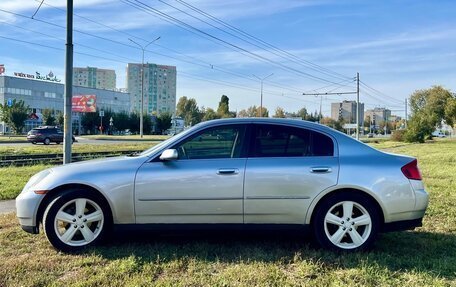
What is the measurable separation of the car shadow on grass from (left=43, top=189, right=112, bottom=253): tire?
8.2 inches

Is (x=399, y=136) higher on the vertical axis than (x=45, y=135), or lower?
higher

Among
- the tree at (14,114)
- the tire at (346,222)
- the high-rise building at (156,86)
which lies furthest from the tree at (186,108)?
the tire at (346,222)

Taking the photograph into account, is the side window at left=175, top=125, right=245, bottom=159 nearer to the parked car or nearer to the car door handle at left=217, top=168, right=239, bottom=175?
the parked car

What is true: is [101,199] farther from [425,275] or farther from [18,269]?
[425,275]

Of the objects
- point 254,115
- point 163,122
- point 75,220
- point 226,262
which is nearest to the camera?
point 226,262

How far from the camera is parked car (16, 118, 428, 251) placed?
481 centimetres

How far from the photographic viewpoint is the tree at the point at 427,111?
5400cm

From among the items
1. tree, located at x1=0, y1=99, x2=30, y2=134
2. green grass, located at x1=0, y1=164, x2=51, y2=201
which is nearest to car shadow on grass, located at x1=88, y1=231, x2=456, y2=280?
green grass, located at x1=0, y1=164, x2=51, y2=201

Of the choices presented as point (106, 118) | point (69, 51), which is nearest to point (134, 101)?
point (106, 118)

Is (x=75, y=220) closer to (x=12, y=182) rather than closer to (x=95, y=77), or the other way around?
(x=12, y=182)

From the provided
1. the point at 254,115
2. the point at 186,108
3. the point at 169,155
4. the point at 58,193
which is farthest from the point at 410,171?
the point at 186,108

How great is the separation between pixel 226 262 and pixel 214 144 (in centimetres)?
134

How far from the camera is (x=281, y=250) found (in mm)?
4961

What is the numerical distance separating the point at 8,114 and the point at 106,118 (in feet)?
83.5
